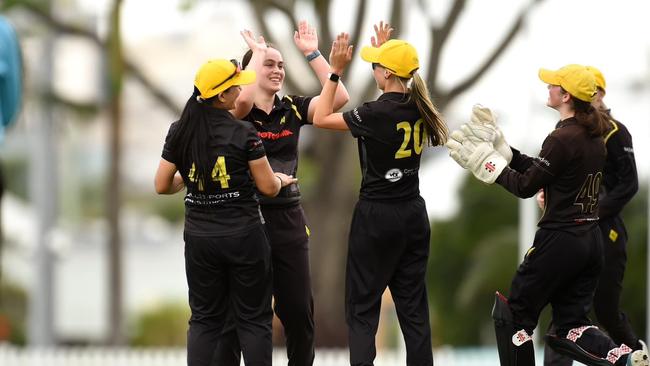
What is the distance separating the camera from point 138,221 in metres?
35.5

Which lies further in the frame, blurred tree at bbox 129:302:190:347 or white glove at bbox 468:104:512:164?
blurred tree at bbox 129:302:190:347

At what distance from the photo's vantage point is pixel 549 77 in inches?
307

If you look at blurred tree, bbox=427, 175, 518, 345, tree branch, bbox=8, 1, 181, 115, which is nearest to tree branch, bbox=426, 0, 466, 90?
tree branch, bbox=8, 1, 181, 115

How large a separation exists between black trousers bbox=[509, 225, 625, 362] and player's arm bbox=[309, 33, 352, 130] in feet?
4.38

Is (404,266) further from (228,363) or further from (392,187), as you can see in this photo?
(228,363)

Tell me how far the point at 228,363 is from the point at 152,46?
2087cm

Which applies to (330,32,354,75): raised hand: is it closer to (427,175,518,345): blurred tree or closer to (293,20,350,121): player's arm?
(293,20,350,121): player's arm

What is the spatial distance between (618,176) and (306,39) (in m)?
2.11

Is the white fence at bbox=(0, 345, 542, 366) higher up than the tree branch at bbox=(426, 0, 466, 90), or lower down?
lower down

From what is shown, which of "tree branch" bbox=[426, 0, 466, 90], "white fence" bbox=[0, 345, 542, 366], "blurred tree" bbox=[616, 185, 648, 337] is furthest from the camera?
"blurred tree" bbox=[616, 185, 648, 337]

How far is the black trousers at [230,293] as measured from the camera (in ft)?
24.7

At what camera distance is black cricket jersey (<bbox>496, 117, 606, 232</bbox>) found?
299 inches

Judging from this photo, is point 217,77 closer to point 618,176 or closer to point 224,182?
point 224,182

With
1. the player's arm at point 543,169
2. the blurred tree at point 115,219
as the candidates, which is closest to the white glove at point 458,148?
the player's arm at point 543,169
